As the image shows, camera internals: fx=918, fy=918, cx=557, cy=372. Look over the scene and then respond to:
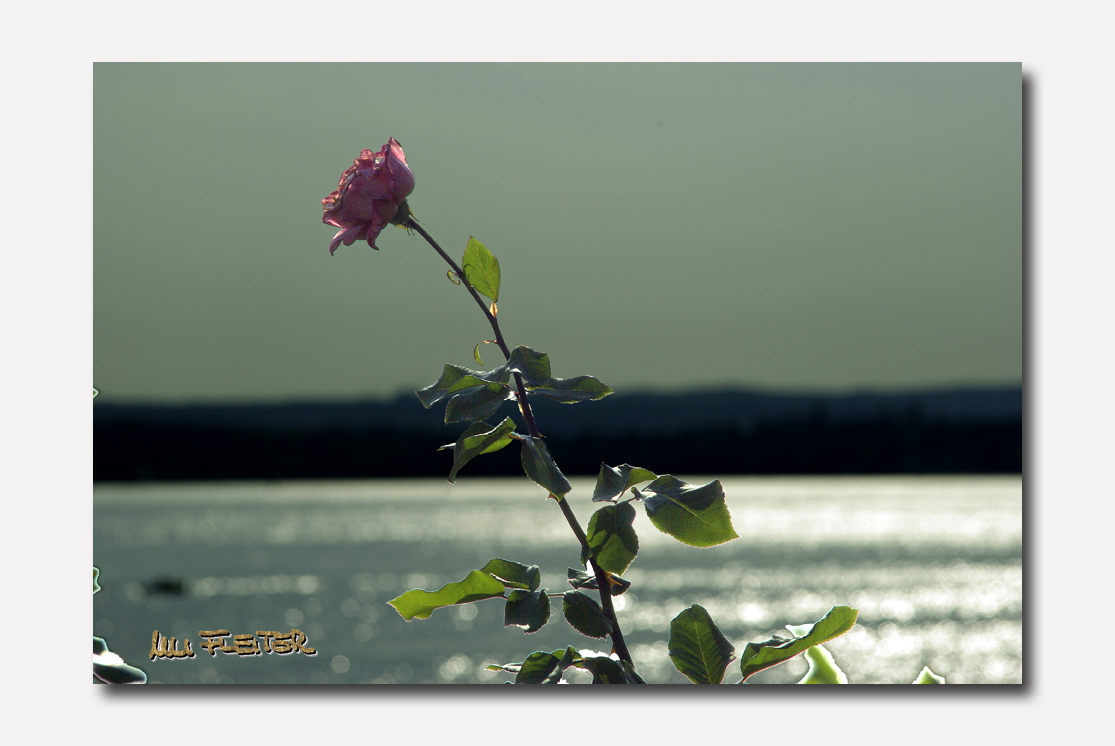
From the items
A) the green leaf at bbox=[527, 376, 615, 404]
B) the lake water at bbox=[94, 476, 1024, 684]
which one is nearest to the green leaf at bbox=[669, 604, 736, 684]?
the green leaf at bbox=[527, 376, 615, 404]

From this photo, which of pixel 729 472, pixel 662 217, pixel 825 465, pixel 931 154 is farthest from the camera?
pixel 825 465

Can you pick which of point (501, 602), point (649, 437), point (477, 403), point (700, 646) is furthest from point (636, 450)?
point (501, 602)

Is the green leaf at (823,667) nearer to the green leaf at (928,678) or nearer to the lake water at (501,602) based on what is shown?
the green leaf at (928,678)

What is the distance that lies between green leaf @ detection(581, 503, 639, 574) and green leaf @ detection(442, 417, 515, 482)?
0.36ft

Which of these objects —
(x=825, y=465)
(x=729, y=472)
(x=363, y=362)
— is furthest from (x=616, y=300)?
(x=825, y=465)

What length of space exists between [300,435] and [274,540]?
137ft

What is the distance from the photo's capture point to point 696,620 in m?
0.90

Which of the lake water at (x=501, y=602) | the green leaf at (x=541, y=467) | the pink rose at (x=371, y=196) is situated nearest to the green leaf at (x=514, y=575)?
the green leaf at (x=541, y=467)

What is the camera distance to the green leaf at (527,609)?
0.80 metres

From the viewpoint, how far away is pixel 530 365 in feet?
2.71

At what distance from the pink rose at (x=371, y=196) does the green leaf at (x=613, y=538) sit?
322 millimetres

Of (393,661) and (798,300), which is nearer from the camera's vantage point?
(798,300)
